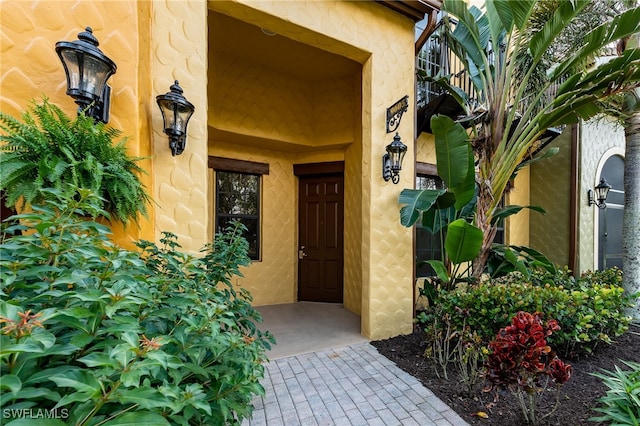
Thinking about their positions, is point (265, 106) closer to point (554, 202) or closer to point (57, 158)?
point (57, 158)

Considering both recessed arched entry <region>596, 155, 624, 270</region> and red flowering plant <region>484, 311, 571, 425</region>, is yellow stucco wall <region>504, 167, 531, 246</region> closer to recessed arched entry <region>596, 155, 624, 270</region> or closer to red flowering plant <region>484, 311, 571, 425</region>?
recessed arched entry <region>596, 155, 624, 270</region>

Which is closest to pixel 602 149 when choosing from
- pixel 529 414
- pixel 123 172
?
pixel 529 414

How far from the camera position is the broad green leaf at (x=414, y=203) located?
11.4 ft

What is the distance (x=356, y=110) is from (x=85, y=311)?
504 cm

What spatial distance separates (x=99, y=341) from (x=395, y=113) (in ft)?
13.2

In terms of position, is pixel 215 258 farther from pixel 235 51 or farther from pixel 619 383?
pixel 235 51

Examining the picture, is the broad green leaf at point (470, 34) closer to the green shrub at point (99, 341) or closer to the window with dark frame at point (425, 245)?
the window with dark frame at point (425, 245)

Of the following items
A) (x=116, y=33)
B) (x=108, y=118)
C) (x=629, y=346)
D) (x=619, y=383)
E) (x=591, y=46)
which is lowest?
(x=629, y=346)

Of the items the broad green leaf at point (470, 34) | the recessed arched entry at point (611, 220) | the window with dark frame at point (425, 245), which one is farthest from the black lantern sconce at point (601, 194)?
the broad green leaf at point (470, 34)

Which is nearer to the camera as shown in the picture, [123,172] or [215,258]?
[123,172]

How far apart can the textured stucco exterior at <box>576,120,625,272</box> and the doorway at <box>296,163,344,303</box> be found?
5.94 m

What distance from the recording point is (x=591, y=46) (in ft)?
10.2

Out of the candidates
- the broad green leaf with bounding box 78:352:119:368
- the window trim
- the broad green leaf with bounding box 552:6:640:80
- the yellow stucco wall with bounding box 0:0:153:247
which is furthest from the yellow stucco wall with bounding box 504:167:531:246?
the broad green leaf with bounding box 78:352:119:368

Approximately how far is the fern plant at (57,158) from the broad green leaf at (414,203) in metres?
2.97
